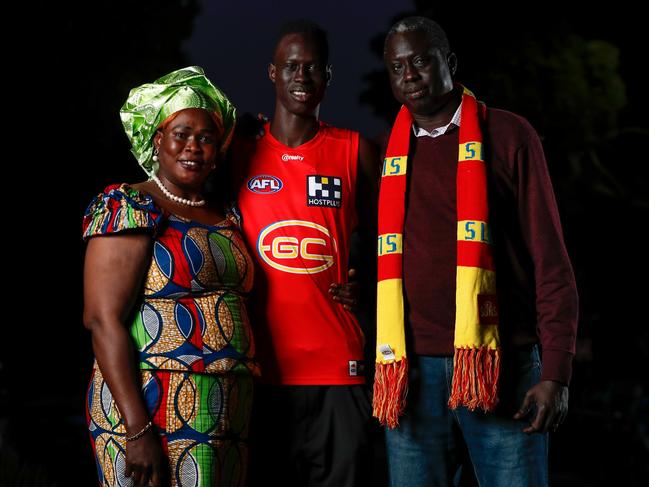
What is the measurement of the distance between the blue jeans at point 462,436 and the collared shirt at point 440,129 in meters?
0.65

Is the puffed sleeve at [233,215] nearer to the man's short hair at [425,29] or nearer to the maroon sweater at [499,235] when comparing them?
the maroon sweater at [499,235]

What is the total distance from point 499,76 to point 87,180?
4.39 meters

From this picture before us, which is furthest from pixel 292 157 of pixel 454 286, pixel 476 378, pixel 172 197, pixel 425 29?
pixel 476 378

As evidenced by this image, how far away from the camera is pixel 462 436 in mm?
2850

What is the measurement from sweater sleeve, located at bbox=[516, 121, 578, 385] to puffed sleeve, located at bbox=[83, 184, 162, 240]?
1021 mm

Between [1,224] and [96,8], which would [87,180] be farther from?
[96,8]

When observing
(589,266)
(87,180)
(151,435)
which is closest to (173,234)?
(151,435)

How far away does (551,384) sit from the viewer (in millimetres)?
2646

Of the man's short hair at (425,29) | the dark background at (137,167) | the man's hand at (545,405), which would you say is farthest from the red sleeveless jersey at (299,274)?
the dark background at (137,167)

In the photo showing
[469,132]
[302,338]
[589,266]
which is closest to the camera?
[469,132]

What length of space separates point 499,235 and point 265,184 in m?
0.78

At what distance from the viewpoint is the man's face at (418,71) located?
2.86 m

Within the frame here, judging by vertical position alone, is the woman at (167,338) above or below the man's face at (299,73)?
below

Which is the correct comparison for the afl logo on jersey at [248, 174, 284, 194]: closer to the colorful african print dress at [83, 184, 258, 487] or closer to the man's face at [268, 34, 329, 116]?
the man's face at [268, 34, 329, 116]
